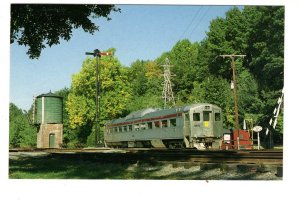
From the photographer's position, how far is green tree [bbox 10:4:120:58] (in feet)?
52.3

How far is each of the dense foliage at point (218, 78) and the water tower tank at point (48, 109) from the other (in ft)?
24.0

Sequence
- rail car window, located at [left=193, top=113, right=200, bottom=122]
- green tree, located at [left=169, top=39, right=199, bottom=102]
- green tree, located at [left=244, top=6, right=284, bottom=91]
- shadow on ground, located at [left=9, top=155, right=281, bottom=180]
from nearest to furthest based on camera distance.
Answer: shadow on ground, located at [left=9, top=155, right=281, bottom=180]
rail car window, located at [left=193, top=113, right=200, bottom=122]
green tree, located at [left=244, top=6, right=284, bottom=91]
green tree, located at [left=169, top=39, right=199, bottom=102]

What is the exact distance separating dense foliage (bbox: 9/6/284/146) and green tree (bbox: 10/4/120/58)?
19.6 metres

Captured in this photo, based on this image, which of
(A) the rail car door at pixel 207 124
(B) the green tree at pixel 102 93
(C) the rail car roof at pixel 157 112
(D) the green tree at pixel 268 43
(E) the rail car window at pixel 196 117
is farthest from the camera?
(B) the green tree at pixel 102 93

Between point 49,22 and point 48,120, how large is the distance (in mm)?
23526

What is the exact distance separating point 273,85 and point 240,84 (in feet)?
17.6

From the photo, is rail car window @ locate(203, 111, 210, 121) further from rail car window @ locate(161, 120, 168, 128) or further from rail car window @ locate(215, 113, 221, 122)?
rail car window @ locate(161, 120, 168, 128)

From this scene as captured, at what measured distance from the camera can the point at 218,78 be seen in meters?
47.9

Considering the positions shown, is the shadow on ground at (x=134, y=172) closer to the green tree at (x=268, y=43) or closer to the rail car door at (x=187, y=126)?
the rail car door at (x=187, y=126)

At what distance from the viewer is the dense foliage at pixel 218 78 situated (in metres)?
36.3

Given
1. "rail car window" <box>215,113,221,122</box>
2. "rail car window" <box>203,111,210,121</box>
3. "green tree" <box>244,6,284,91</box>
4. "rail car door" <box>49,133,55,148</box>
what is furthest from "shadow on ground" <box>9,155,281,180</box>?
"rail car door" <box>49,133,55,148</box>

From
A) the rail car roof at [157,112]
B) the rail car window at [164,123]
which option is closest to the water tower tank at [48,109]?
the rail car roof at [157,112]
